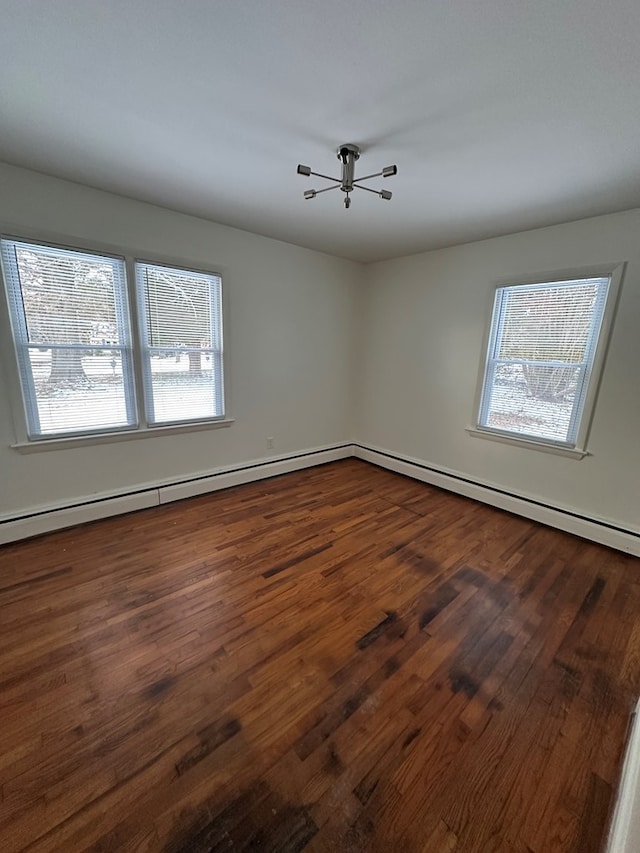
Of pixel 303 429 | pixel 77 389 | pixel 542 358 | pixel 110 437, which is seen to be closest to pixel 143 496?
pixel 110 437

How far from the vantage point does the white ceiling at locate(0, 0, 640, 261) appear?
117 centimetres

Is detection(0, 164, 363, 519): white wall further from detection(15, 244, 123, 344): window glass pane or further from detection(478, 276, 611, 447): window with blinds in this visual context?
detection(478, 276, 611, 447): window with blinds

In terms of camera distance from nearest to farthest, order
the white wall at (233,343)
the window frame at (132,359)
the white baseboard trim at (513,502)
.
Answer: the window frame at (132,359), the white wall at (233,343), the white baseboard trim at (513,502)

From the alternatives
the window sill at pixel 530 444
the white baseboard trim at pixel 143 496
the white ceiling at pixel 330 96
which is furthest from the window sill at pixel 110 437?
the window sill at pixel 530 444

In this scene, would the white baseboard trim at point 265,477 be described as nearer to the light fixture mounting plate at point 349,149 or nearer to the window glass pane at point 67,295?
the window glass pane at point 67,295

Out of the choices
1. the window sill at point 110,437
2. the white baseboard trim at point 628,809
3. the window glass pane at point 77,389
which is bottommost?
the white baseboard trim at point 628,809

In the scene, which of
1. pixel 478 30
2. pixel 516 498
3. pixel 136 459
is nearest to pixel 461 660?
pixel 516 498

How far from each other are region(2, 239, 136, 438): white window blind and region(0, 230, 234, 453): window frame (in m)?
0.03

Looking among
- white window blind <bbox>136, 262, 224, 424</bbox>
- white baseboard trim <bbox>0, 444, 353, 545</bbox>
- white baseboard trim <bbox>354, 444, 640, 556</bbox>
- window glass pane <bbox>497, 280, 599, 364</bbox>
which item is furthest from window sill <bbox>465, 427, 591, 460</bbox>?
white window blind <bbox>136, 262, 224, 424</bbox>

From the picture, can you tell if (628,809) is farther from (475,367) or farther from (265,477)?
(265,477)

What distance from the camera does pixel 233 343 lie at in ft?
11.4

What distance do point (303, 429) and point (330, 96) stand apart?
10.5 feet

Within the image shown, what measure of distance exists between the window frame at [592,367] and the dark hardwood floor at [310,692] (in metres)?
0.87

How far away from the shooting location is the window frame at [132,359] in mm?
2383
